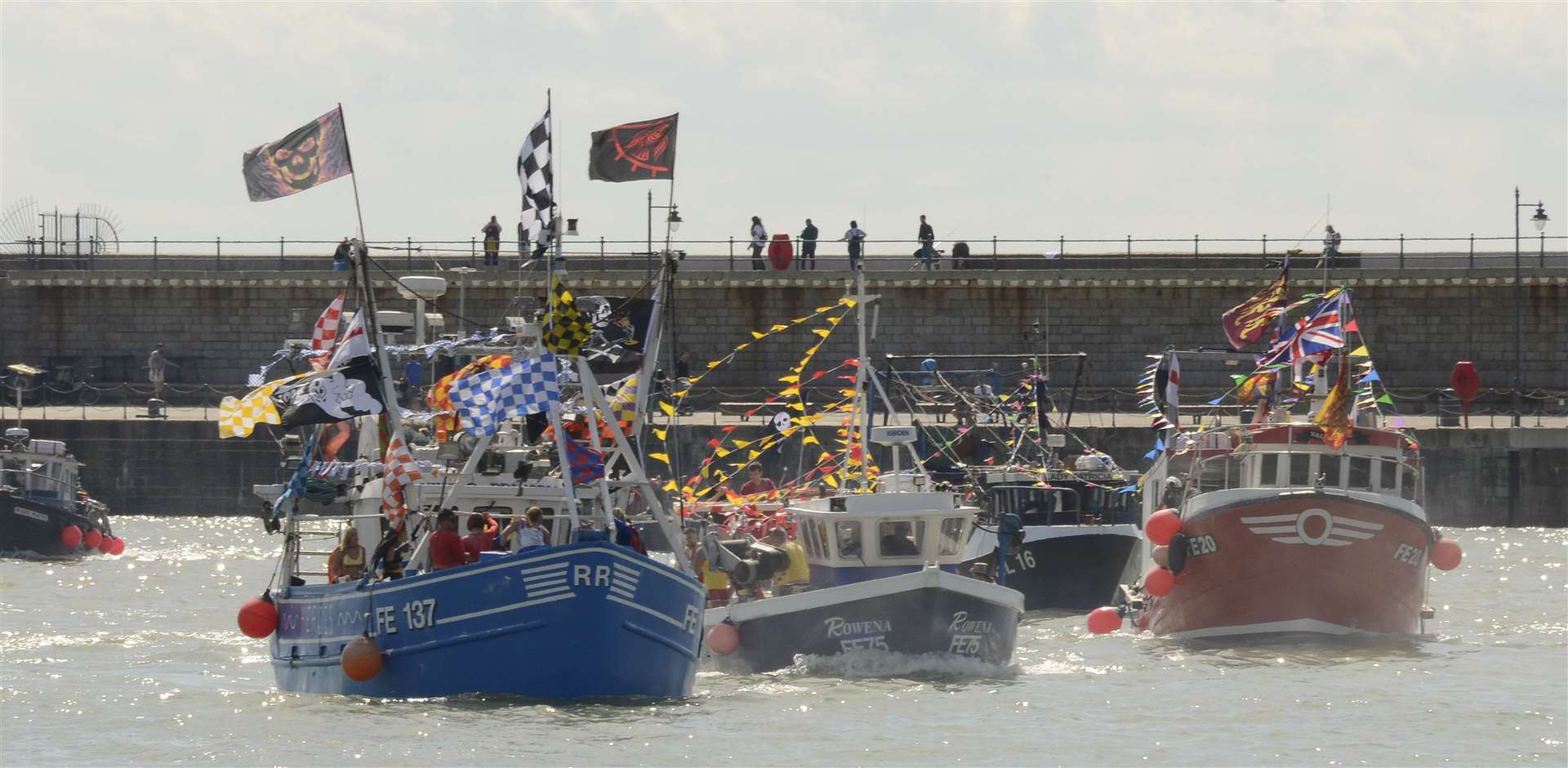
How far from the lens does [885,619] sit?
986 inches

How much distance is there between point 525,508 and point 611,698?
2.51m

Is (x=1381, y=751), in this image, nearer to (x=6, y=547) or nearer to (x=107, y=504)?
(x=6, y=547)

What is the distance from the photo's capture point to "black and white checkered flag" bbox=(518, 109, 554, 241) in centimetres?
2305

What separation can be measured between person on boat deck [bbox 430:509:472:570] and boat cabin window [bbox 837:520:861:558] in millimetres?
5688

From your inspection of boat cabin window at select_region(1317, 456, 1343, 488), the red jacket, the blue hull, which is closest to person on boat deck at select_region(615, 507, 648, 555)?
the blue hull

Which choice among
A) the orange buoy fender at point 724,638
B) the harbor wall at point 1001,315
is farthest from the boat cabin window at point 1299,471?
the harbor wall at point 1001,315

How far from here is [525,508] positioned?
76.3ft

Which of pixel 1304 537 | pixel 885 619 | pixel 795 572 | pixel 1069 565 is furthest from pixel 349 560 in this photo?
pixel 1069 565

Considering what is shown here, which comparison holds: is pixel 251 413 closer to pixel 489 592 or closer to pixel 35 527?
pixel 489 592

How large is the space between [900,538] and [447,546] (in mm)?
6383

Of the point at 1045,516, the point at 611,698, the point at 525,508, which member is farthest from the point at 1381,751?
the point at 1045,516

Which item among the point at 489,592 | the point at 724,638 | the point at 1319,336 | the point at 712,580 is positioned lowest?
the point at 724,638

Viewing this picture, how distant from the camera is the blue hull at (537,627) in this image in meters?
21.2

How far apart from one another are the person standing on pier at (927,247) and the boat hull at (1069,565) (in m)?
24.4
